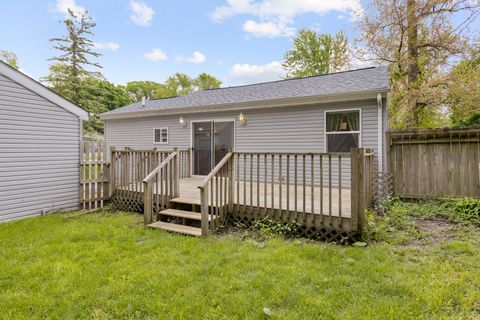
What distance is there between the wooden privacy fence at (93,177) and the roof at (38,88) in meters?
0.80

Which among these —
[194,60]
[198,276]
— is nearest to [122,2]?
[198,276]

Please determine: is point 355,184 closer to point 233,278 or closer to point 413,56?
point 233,278

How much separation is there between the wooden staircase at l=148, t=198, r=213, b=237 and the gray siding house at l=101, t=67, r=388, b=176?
3429 mm

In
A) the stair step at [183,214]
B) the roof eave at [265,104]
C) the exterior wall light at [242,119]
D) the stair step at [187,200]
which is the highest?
Result: the roof eave at [265,104]

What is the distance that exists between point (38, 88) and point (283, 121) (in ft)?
19.4

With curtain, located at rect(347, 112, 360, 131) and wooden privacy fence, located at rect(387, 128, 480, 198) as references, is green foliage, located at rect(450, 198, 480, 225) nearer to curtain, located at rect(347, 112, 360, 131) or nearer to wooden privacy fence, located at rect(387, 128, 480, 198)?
wooden privacy fence, located at rect(387, 128, 480, 198)

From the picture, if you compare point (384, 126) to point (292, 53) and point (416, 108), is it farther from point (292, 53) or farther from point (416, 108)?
point (292, 53)

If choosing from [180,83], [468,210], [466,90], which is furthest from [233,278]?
[180,83]

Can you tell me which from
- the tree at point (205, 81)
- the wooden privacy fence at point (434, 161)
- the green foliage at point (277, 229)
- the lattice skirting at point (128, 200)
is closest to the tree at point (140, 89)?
the tree at point (205, 81)

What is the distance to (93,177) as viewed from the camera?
6.71m

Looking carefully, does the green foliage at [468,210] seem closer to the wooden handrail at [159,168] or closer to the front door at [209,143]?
the wooden handrail at [159,168]

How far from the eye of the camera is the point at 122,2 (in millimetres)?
11609

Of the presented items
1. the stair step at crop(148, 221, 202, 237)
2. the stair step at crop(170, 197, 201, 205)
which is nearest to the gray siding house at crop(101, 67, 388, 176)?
the stair step at crop(170, 197, 201, 205)

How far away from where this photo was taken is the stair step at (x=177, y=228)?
4.36m
